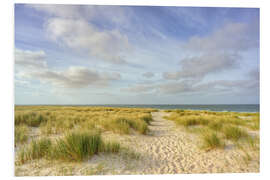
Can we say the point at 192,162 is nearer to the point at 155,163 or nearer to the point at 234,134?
the point at 155,163

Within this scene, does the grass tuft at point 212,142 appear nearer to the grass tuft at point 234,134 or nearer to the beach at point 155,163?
the beach at point 155,163

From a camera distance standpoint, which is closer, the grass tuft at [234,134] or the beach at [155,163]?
the beach at [155,163]

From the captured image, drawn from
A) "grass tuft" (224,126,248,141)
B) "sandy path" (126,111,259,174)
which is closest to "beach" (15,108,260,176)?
"sandy path" (126,111,259,174)

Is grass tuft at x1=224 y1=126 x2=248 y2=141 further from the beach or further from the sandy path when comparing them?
the sandy path

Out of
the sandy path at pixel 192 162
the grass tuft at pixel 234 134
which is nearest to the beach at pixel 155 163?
the sandy path at pixel 192 162

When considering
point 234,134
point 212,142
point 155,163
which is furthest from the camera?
point 234,134

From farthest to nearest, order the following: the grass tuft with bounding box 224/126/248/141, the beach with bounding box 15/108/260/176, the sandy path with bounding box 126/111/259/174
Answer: the grass tuft with bounding box 224/126/248/141 < the sandy path with bounding box 126/111/259/174 < the beach with bounding box 15/108/260/176

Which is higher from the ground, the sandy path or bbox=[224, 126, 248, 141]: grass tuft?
bbox=[224, 126, 248, 141]: grass tuft

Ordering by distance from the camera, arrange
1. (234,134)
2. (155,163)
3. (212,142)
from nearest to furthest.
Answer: (155,163), (212,142), (234,134)

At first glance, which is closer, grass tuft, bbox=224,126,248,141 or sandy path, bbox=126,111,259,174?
sandy path, bbox=126,111,259,174

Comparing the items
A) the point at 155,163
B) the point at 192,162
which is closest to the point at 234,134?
the point at 192,162
